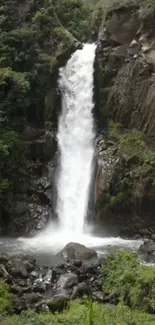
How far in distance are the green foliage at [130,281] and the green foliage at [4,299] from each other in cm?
344

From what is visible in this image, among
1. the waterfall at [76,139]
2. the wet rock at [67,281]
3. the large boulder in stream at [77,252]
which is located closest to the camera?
the wet rock at [67,281]

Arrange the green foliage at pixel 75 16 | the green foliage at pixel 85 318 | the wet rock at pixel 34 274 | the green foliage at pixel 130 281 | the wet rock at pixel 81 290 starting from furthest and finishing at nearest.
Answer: the green foliage at pixel 75 16 < the wet rock at pixel 34 274 < the wet rock at pixel 81 290 < the green foliage at pixel 130 281 < the green foliage at pixel 85 318

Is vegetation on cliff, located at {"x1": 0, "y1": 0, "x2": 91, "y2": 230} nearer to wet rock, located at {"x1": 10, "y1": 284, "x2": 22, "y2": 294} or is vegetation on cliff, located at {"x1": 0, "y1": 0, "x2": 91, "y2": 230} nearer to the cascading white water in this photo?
the cascading white water

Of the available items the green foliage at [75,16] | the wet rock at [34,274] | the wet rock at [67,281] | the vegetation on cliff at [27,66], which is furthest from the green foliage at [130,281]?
the green foliage at [75,16]

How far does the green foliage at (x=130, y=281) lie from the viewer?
14.9m

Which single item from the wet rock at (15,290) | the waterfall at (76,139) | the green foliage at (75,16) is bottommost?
the wet rock at (15,290)

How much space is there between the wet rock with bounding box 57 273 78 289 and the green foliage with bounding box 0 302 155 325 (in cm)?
272

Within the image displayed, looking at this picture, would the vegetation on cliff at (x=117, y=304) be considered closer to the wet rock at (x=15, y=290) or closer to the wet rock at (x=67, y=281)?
the wet rock at (x=15, y=290)

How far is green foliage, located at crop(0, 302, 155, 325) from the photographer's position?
12245 mm

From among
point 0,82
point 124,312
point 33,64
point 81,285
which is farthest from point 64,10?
point 124,312

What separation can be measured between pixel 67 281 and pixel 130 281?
2.50 meters

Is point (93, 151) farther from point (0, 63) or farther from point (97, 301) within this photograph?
point (97, 301)

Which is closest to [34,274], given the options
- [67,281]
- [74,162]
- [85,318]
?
[67,281]

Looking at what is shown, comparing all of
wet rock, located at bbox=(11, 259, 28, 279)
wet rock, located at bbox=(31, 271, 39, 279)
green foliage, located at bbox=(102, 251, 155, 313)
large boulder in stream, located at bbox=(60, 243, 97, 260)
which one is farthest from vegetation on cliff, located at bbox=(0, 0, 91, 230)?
green foliage, located at bbox=(102, 251, 155, 313)
